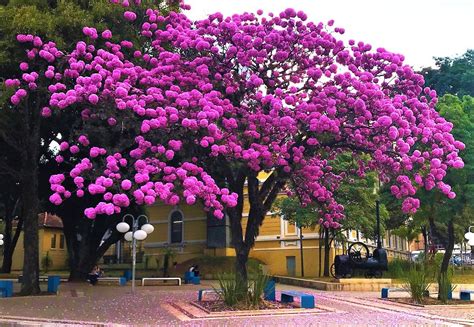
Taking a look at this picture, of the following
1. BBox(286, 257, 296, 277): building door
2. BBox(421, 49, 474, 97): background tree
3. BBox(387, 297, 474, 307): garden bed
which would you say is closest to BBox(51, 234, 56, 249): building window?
BBox(286, 257, 296, 277): building door

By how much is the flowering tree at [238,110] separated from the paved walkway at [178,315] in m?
2.35

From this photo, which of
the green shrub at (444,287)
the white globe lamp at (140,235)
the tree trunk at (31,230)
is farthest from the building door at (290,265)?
the green shrub at (444,287)

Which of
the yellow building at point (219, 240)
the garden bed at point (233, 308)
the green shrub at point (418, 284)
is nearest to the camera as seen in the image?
the garden bed at point (233, 308)

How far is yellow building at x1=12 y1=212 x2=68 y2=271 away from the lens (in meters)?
44.2

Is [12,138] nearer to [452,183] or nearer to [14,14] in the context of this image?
[14,14]

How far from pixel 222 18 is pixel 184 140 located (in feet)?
11.5

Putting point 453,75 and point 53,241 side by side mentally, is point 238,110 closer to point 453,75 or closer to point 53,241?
point 453,75

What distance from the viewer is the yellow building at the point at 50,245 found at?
145 feet

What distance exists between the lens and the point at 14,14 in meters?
14.3

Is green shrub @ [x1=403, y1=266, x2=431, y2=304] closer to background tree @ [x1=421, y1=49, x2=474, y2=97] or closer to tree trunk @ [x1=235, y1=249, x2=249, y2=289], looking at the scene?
tree trunk @ [x1=235, y1=249, x2=249, y2=289]

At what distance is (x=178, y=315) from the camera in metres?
11.7

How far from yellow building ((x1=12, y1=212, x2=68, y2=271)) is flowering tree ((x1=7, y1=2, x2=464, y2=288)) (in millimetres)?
32485

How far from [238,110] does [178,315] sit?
16.0ft

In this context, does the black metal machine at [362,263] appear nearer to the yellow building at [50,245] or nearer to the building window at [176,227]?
the building window at [176,227]
